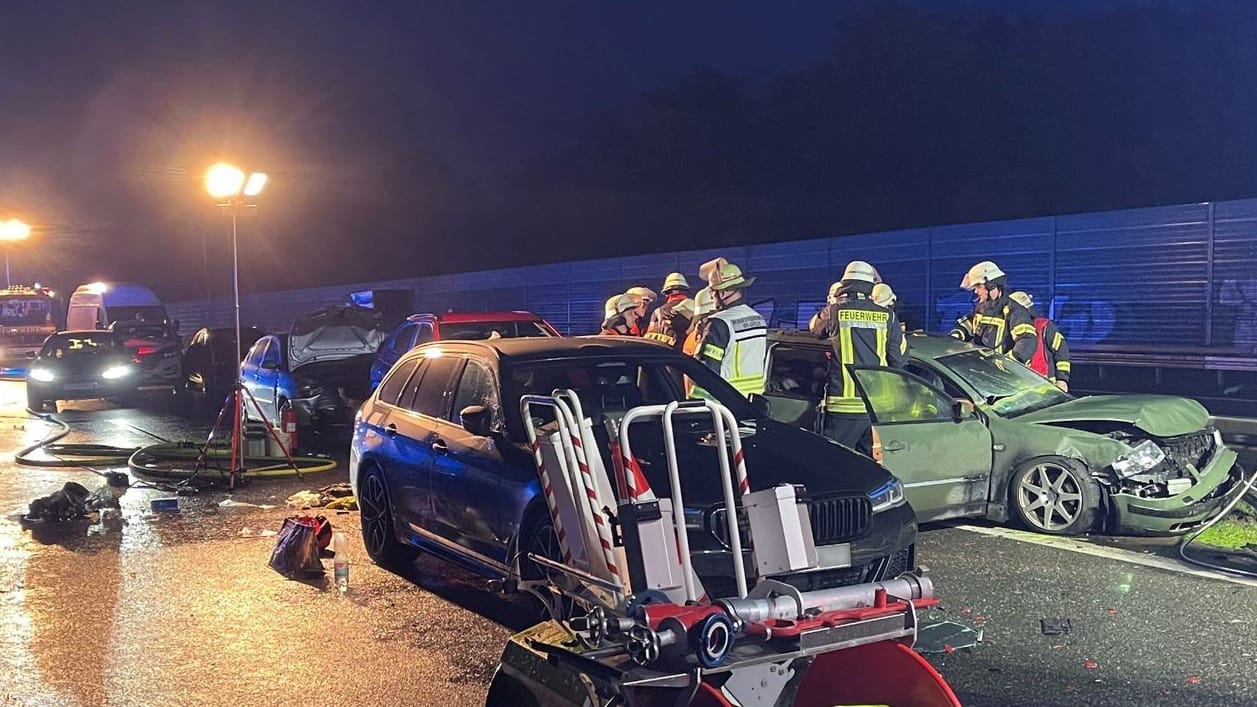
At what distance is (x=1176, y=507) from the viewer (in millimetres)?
7816

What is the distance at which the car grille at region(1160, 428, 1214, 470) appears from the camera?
808cm

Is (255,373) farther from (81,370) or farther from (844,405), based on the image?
(844,405)

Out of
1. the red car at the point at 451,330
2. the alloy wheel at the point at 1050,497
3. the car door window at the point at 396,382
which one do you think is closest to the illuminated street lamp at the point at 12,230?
the red car at the point at 451,330

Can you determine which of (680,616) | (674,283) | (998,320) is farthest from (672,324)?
(680,616)

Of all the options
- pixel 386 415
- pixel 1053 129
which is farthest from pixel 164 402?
pixel 1053 129

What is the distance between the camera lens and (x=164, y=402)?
21.4m

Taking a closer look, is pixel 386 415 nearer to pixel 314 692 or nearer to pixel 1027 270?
pixel 314 692

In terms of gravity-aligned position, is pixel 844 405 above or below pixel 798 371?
below

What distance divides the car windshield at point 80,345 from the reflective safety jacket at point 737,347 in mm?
14911

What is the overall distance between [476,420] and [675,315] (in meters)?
4.99

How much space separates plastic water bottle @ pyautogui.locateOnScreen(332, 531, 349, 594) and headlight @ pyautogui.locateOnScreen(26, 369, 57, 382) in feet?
45.3

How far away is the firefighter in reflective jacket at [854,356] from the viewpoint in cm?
813

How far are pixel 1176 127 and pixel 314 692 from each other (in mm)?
42365

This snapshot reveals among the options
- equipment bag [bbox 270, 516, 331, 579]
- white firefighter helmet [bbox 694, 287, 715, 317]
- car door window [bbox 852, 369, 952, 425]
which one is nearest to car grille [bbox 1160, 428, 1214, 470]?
car door window [bbox 852, 369, 952, 425]
